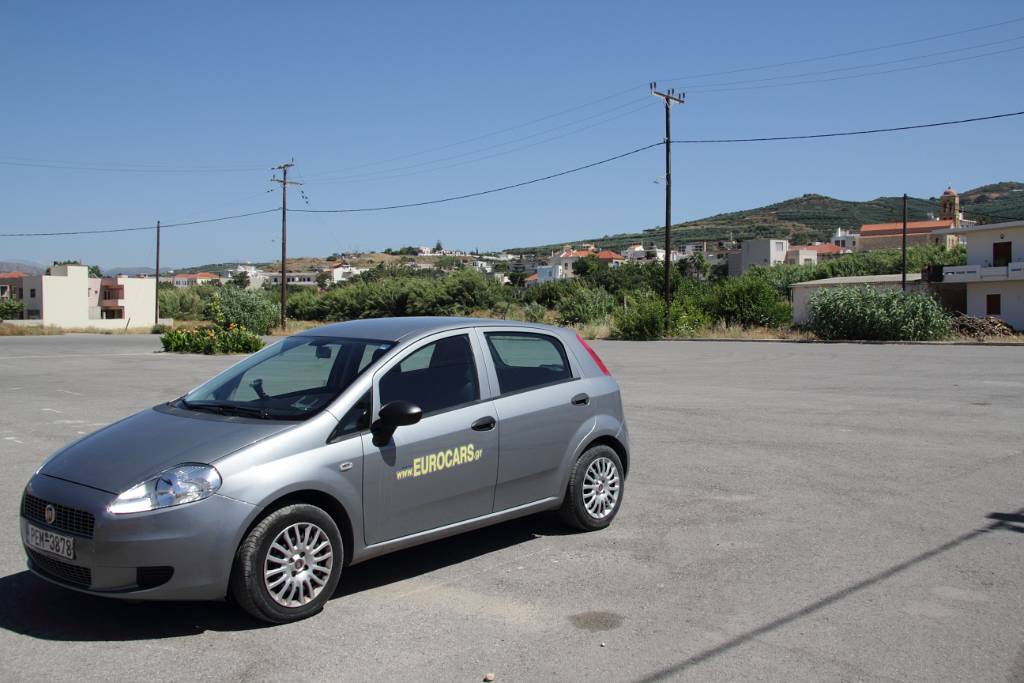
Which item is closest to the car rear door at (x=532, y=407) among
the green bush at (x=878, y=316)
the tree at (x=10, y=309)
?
the green bush at (x=878, y=316)

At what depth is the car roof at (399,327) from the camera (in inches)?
229

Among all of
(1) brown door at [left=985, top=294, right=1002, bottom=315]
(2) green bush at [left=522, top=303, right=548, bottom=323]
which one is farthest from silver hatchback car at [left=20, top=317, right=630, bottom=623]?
(1) brown door at [left=985, top=294, right=1002, bottom=315]

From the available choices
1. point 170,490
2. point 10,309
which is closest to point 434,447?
point 170,490

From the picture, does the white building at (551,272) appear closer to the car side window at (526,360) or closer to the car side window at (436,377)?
the car side window at (526,360)

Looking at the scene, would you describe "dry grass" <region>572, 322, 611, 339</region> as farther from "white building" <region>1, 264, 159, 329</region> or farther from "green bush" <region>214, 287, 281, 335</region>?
"white building" <region>1, 264, 159, 329</region>

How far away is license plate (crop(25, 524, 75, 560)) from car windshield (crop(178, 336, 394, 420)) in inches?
45.6

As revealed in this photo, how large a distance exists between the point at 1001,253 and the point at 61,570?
→ 2363 inches

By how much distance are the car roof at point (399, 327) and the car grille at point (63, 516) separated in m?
2.05

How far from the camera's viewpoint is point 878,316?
3769 centimetres

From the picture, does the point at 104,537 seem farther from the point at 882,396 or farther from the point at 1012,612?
the point at 882,396

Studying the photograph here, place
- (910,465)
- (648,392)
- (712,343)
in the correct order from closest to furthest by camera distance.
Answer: (910,465) → (648,392) → (712,343)

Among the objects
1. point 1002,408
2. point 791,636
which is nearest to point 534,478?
point 791,636

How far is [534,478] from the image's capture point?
6105 millimetres

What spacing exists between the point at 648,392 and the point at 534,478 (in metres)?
11.0
